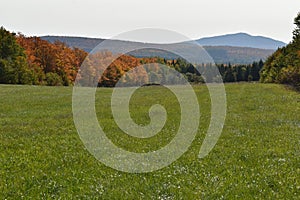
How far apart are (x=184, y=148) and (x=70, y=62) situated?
8747 cm

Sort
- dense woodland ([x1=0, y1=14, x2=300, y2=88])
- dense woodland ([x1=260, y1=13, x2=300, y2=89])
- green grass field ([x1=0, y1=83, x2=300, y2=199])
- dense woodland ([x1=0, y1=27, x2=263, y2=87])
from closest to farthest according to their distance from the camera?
green grass field ([x1=0, y1=83, x2=300, y2=199]) → dense woodland ([x1=260, y1=13, x2=300, y2=89]) → dense woodland ([x1=0, y1=14, x2=300, y2=88]) → dense woodland ([x1=0, y1=27, x2=263, y2=87])

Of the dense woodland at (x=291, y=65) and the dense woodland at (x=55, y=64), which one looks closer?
the dense woodland at (x=291, y=65)

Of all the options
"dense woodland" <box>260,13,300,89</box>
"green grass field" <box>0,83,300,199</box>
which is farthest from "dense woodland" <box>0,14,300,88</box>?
"green grass field" <box>0,83,300,199</box>

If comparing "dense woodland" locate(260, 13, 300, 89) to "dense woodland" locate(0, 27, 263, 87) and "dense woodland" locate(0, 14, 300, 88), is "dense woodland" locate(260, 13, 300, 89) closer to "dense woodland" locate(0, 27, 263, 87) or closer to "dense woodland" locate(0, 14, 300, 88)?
"dense woodland" locate(0, 14, 300, 88)

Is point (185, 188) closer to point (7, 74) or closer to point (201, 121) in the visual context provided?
point (201, 121)

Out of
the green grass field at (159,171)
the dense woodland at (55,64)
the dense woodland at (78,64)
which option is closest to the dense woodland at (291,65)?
the dense woodland at (78,64)

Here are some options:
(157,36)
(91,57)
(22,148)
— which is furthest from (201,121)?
(91,57)

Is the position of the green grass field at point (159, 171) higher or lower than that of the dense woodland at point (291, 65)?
lower

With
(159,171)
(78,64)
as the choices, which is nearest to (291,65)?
(159,171)

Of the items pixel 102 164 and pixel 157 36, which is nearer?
pixel 102 164

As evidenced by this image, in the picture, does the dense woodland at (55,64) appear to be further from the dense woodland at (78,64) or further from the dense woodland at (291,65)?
the dense woodland at (291,65)

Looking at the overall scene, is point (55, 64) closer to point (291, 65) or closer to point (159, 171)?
point (291, 65)

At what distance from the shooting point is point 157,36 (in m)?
13.4

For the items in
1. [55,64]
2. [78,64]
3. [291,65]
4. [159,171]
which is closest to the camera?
[159,171]
